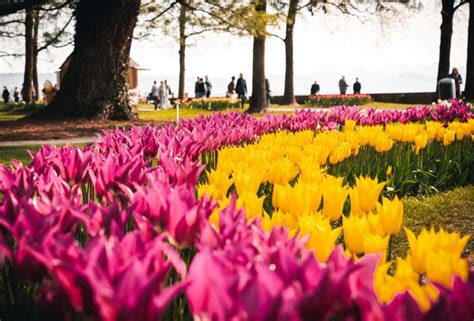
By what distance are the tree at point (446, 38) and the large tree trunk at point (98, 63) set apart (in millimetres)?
17691

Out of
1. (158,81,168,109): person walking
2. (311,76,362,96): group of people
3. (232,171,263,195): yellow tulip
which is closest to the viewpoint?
(232,171,263,195): yellow tulip

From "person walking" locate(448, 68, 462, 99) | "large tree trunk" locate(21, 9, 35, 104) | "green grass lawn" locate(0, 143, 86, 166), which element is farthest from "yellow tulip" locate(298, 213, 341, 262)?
"large tree trunk" locate(21, 9, 35, 104)

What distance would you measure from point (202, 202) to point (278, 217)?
27 centimetres

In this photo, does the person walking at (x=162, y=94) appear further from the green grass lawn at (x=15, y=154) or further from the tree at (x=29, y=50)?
the green grass lawn at (x=15, y=154)

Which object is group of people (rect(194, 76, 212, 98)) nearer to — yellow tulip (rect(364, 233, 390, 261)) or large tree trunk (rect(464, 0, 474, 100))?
large tree trunk (rect(464, 0, 474, 100))

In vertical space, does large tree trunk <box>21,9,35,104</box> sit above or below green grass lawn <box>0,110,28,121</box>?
above

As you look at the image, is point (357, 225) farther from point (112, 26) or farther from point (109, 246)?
point (112, 26)

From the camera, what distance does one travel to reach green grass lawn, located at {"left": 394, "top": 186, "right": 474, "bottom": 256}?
15.2ft

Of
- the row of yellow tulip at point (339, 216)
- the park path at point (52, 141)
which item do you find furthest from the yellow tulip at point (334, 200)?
the park path at point (52, 141)

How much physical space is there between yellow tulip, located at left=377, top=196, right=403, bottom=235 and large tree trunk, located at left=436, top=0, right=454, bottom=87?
2775 cm

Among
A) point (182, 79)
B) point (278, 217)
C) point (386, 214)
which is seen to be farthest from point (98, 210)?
point (182, 79)

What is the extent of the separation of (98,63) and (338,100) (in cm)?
2130

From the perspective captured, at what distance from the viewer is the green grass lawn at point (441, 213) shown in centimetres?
463

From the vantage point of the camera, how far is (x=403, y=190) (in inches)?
217
